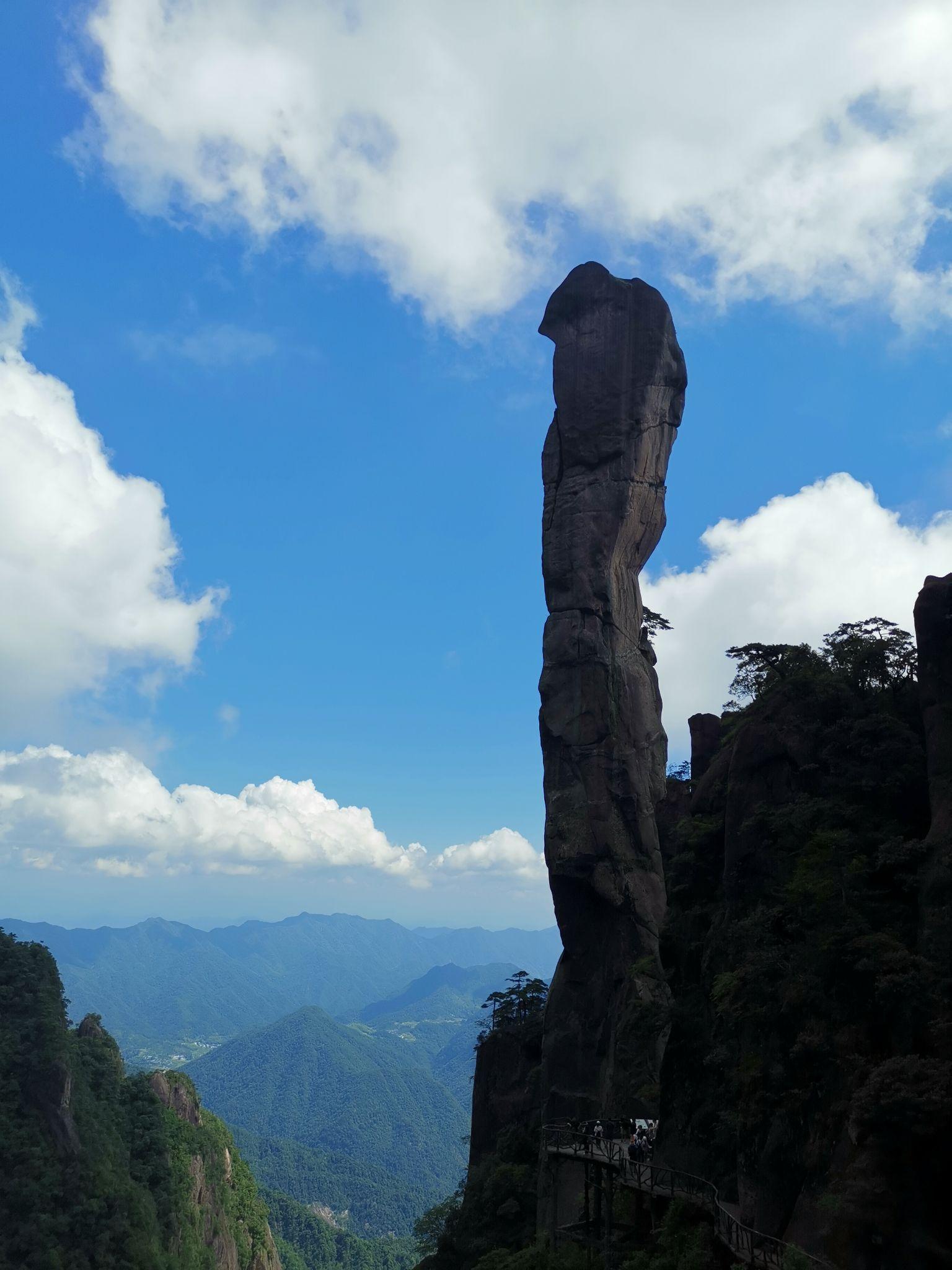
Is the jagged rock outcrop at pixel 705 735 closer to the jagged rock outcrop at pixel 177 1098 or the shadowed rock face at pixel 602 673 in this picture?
the shadowed rock face at pixel 602 673

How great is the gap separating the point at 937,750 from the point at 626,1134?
1282 cm

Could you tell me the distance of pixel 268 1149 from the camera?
630ft

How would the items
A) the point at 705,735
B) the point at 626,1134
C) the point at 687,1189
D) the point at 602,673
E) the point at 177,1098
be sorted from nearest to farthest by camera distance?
1. the point at 687,1189
2. the point at 626,1134
3. the point at 705,735
4. the point at 602,673
5. the point at 177,1098

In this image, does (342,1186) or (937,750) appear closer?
(937,750)

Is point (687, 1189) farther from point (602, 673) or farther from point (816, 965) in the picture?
point (602, 673)

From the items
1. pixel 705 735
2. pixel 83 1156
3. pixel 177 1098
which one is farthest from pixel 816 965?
pixel 177 1098

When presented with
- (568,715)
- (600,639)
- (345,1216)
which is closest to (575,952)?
(568,715)

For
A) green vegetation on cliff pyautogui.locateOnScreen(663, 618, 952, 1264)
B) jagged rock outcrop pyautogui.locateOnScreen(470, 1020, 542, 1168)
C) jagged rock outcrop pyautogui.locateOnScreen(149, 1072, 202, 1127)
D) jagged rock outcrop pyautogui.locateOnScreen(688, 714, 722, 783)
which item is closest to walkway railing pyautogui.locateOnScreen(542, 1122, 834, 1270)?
green vegetation on cliff pyautogui.locateOnScreen(663, 618, 952, 1264)

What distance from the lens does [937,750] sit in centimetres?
1805

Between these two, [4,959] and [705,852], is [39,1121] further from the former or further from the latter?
[705,852]

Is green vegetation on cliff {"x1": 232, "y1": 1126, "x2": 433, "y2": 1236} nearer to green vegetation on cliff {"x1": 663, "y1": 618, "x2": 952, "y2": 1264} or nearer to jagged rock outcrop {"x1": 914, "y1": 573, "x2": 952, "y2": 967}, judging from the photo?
green vegetation on cliff {"x1": 663, "y1": 618, "x2": 952, "y2": 1264}

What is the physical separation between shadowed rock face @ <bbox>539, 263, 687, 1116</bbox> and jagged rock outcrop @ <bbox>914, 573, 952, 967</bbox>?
15.1 metres

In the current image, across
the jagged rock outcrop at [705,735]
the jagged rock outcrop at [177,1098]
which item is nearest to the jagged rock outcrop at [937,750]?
the jagged rock outcrop at [705,735]

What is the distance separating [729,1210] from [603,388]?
29437 millimetres
